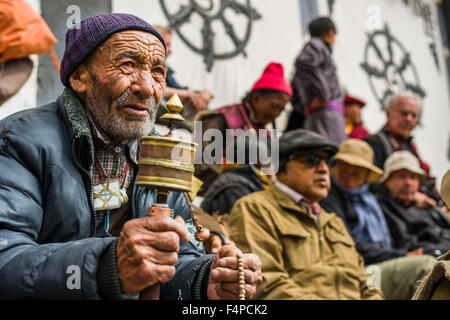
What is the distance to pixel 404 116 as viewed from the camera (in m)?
6.55

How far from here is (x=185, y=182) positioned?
1493mm

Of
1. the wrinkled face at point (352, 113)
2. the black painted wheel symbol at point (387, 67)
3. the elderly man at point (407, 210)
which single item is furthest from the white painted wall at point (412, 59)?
the elderly man at point (407, 210)

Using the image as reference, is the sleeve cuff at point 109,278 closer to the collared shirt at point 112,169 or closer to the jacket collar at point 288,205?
the collared shirt at point 112,169

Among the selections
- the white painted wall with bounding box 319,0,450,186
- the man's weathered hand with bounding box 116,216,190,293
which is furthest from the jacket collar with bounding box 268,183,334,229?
the white painted wall with bounding box 319,0,450,186

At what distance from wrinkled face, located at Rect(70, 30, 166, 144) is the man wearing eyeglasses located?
1485 mm

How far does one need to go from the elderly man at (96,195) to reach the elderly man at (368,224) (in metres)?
2.43

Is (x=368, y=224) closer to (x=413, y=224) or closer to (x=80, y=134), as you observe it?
(x=413, y=224)

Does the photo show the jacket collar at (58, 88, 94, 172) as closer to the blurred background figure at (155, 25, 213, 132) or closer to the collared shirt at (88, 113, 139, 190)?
the collared shirt at (88, 113, 139, 190)

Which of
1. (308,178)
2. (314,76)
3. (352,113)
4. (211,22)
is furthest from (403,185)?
(211,22)

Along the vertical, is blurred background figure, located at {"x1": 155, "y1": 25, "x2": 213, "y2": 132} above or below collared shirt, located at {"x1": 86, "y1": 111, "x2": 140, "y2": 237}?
above

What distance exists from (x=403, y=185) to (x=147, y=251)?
4.70m

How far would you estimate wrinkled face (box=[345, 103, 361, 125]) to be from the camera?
7.86 m
